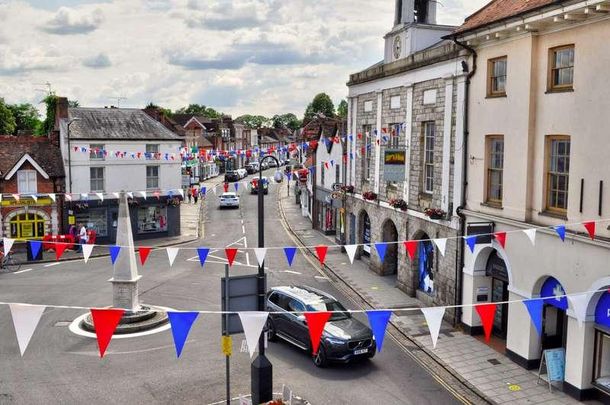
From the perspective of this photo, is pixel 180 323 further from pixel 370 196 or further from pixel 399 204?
pixel 370 196

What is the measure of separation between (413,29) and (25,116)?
367ft

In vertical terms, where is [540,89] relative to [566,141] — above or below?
above

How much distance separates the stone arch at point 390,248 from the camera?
2716 centimetres

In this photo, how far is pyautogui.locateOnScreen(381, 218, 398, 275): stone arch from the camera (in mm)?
27156

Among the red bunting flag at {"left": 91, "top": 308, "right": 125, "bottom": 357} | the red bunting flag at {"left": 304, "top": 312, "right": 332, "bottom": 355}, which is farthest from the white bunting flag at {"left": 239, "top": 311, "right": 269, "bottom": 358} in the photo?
the red bunting flag at {"left": 91, "top": 308, "right": 125, "bottom": 357}

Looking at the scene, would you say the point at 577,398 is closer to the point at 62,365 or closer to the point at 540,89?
the point at 540,89

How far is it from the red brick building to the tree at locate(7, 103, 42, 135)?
83694mm

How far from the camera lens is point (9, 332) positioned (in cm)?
1923

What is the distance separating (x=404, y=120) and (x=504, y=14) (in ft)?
25.2

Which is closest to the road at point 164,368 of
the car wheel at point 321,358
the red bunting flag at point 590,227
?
the car wheel at point 321,358

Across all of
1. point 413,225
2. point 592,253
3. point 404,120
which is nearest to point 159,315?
point 413,225

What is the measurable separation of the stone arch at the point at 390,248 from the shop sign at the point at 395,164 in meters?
3.33

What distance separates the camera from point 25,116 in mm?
119562

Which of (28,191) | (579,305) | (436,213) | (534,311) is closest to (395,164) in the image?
(436,213)
